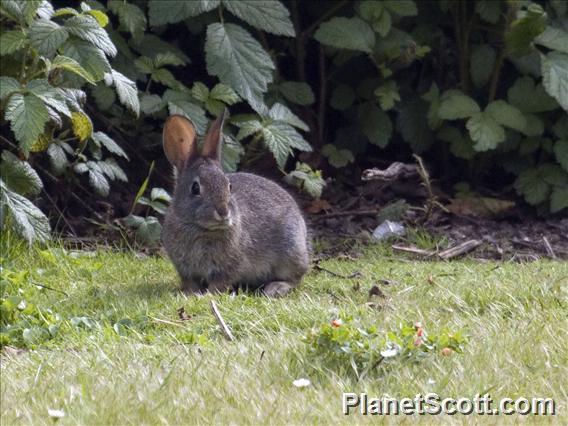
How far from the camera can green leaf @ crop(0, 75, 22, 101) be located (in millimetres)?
5859

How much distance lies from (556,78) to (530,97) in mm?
407

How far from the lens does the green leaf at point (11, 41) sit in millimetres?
6027

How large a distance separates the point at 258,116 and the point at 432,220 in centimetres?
151

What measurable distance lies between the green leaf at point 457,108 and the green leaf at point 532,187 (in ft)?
2.33

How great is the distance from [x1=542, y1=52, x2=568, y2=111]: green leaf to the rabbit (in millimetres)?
2506

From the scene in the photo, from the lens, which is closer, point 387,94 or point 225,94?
point 225,94

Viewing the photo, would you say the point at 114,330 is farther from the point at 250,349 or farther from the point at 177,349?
the point at 250,349

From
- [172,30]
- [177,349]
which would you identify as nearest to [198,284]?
[177,349]

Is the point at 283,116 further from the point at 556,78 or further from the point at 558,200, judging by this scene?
the point at 558,200

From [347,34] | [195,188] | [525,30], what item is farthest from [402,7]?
[195,188]

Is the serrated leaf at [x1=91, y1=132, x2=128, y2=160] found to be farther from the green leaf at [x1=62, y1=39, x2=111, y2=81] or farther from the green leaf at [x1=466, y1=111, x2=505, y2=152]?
the green leaf at [x1=466, y1=111, x2=505, y2=152]

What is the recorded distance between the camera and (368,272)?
6.19 meters

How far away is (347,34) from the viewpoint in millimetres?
7863

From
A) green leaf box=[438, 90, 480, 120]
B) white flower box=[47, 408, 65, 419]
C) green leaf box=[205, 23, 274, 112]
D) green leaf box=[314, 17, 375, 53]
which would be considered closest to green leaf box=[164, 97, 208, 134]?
green leaf box=[205, 23, 274, 112]
